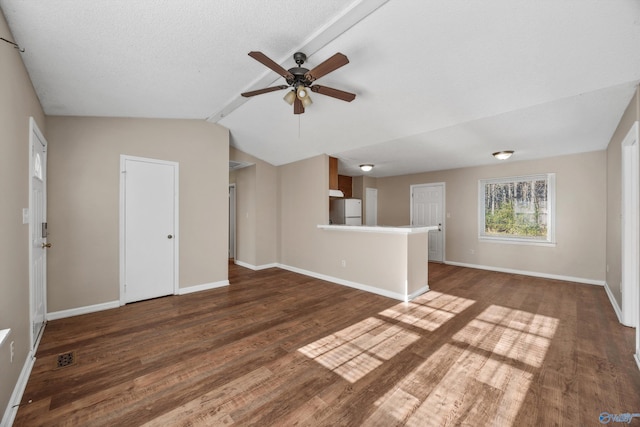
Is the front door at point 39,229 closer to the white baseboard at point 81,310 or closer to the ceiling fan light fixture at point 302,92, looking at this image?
the white baseboard at point 81,310

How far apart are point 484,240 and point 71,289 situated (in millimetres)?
7119

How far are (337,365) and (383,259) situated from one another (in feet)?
7.17

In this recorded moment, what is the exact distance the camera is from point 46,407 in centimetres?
176

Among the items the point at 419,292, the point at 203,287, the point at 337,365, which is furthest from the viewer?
the point at 203,287

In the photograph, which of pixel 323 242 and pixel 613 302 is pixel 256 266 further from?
pixel 613 302

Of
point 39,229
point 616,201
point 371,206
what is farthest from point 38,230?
point 616,201

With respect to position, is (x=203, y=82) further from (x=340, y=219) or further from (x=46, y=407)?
(x=340, y=219)

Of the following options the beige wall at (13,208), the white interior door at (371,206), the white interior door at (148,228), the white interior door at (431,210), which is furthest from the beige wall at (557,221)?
the beige wall at (13,208)

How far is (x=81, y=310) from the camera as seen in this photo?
11.0 feet

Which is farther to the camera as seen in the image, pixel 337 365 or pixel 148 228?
pixel 148 228

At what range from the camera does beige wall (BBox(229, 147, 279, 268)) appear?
5922 millimetres

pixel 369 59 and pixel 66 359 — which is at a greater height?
pixel 369 59

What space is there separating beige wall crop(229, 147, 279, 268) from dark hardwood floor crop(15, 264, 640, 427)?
7.43 feet

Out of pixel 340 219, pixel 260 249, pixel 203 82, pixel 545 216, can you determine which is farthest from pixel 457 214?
pixel 203 82
